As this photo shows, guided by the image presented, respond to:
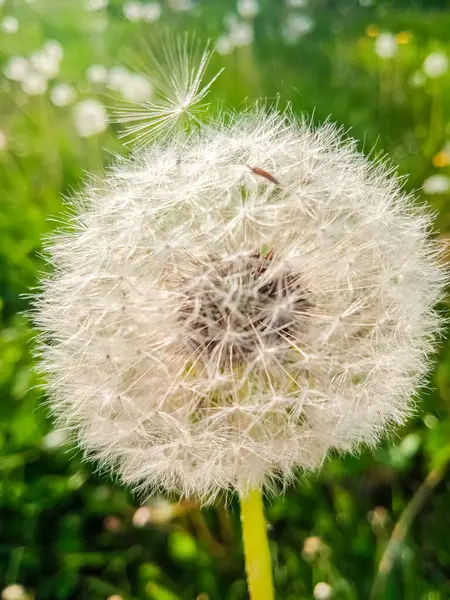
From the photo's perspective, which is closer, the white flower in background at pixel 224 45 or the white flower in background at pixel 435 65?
the white flower in background at pixel 435 65

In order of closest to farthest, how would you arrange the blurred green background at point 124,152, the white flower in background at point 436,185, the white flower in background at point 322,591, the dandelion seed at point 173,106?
the dandelion seed at point 173,106, the white flower in background at point 322,591, the blurred green background at point 124,152, the white flower in background at point 436,185

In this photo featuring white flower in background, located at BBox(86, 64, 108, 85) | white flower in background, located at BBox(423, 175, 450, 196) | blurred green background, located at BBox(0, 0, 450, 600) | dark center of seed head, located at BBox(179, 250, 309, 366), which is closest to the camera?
dark center of seed head, located at BBox(179, 250, 309, 366)


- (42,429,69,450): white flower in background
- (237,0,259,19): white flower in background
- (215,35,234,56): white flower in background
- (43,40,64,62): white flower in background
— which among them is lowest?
(42,429,69,450): white flower in background

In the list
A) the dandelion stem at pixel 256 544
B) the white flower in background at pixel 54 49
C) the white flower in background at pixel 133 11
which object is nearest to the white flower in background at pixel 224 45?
the white flower in background at pixel 133 11

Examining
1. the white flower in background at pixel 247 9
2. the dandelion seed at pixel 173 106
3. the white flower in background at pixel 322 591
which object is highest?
the white flower in background at pixel 247 9

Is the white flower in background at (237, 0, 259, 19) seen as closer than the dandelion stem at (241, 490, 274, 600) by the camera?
No

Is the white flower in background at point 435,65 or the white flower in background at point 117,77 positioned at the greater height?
the white flower in background at point 435,65

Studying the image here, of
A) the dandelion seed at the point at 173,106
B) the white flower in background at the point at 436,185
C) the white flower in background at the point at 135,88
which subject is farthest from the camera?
the white flower in background at the point at 135,88

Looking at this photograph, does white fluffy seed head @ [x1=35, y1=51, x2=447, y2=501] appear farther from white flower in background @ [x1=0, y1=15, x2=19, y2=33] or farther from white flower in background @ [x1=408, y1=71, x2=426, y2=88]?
white flower in background @ [x1=0, y1=15, x2=19, y2=33]

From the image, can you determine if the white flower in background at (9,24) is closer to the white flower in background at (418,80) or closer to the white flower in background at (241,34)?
the white flower in background at (241,34)

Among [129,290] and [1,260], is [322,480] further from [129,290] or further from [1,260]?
[1,260]

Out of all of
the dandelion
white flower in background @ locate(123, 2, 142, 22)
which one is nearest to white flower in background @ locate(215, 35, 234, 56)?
white flower in background @ locate(123, 2, 142, 22)
